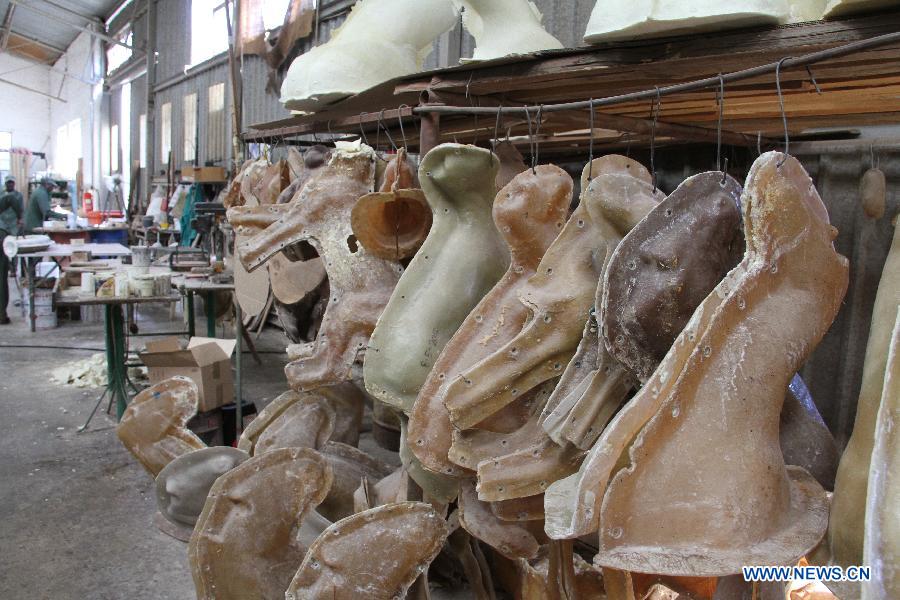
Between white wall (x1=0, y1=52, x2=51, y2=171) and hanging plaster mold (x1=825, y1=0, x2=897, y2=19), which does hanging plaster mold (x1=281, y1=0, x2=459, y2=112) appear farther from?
white wall (x1=0, y1=52, x2=51, y2=171)

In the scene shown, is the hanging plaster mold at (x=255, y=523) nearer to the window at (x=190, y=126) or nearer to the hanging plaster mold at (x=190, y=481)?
the hanging plaster mold at (x=190, y=481)

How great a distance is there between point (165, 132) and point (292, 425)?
41.9 ft

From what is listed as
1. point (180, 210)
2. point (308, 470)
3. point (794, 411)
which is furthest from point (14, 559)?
point (180, 210)

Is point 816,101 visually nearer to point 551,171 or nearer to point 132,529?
point 551,171

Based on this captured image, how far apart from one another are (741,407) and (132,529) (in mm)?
3212

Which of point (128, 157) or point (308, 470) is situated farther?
point (128, 157)

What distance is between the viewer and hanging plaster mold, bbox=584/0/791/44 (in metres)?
1.38

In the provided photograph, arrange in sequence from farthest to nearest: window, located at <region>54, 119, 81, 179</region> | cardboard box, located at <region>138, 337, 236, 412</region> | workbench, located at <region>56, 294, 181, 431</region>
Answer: window, located at <region>54, 119, 81, 179</region>, workbench, located at <region>56, 294, 181, 431</region>, cardboard box, located at <region>138, 337, 236, 412</region>

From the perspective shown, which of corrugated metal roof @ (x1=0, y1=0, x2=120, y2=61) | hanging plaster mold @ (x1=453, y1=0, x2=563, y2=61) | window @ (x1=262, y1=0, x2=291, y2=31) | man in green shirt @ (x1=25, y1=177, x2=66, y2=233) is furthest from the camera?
corrugated metal roof @ (x1=0, y1=0, x2=120, y2=61)

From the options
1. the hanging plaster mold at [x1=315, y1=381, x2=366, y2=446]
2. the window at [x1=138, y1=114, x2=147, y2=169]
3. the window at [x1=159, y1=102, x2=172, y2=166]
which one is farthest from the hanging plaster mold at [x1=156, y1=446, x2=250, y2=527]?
the window at [x1=138, y1=114, x2=147, y2=169]

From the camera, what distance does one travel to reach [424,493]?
1.93 meters

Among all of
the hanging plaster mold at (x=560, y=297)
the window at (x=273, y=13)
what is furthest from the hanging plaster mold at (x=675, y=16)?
the window at (x=273, y=13)

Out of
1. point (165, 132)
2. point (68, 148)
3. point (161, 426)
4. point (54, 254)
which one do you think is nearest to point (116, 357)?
point (161, 426)

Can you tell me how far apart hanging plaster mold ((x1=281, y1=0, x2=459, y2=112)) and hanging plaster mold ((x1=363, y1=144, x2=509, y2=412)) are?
770mm
